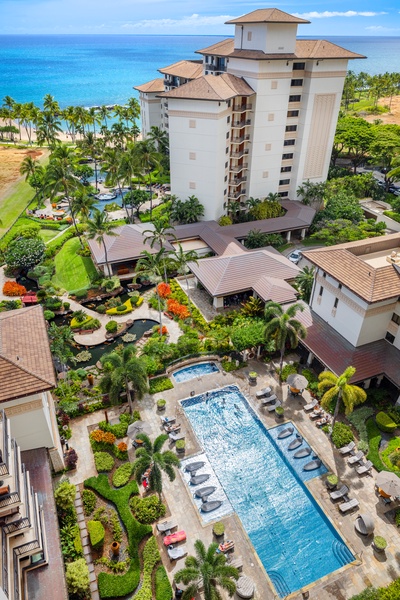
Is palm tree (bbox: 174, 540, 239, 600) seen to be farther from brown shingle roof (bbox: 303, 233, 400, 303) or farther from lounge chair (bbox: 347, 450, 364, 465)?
brown shingle roof (bbox: 303, 233, 400, 303)

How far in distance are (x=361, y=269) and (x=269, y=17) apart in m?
40.5

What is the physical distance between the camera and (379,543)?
79.9 ft

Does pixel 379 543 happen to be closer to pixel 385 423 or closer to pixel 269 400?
pixel 385 423

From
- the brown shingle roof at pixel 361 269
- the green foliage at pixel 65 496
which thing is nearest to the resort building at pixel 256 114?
the brown shingle roof at pixel 361 269

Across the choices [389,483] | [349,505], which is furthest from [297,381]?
[389,483]

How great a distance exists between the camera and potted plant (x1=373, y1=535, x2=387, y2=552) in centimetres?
2427

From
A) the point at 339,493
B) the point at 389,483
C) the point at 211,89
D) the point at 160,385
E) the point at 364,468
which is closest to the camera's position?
the point at 389,483

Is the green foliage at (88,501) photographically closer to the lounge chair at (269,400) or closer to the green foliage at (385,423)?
the lounge chair at (269,400)

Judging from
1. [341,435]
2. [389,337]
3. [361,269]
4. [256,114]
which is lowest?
[341,435]

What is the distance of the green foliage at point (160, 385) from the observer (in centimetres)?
3541

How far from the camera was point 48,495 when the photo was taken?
24.5 m

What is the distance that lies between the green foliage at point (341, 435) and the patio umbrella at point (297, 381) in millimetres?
4035

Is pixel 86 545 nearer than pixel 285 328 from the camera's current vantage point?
Yes

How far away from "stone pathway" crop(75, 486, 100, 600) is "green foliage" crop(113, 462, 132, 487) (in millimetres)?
2527
